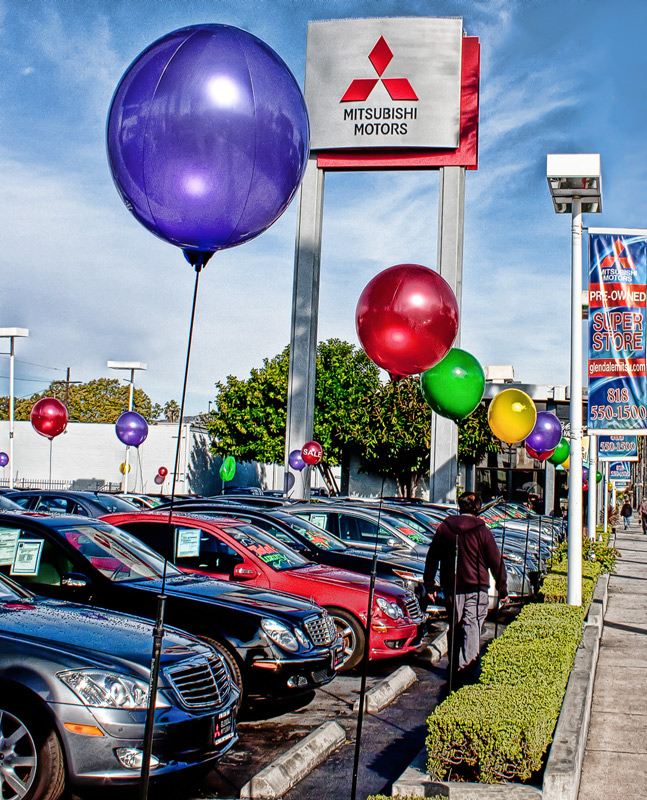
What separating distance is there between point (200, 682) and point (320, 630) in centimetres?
215

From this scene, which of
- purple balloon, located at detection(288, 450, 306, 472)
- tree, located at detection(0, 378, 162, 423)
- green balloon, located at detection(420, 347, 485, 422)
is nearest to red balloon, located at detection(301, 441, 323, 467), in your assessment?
purple balloon, located at detection(288, 450, 306, 472)

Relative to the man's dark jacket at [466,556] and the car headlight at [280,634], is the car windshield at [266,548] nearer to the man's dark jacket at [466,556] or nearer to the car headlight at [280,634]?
the man's dark jacket at [466,556]

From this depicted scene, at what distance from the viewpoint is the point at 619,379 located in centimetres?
1237

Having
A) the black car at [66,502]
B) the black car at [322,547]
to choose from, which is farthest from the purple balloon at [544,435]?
the black car at [66,502]

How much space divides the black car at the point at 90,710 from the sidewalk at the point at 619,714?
2577mm

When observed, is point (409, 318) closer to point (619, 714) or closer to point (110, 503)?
point (619, 714)

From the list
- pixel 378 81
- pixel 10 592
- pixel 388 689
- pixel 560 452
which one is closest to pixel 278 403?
pixel 378 81

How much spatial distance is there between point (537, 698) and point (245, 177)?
4.16 metres

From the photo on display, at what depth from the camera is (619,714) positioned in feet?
25.2

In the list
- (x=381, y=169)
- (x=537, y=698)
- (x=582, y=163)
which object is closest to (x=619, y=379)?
(x=582, y=163)

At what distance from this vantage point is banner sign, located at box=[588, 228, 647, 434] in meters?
12.3

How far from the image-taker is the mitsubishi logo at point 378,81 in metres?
29.8

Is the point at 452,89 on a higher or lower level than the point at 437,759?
higher

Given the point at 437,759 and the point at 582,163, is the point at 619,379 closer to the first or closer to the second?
the point at 582,163
